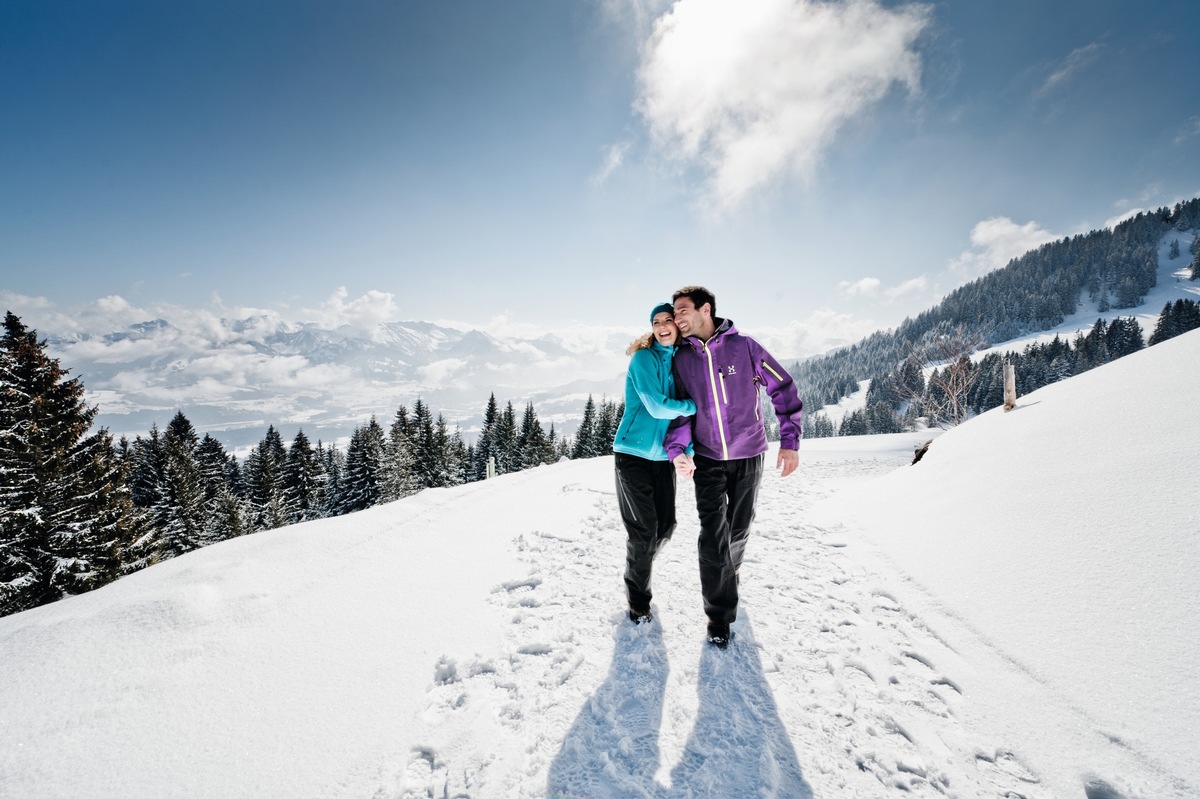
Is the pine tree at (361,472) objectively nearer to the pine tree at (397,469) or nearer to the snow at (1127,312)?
the pine tree at (397,469)

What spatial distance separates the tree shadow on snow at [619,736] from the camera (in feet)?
6.92

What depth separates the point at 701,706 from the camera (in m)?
2.64

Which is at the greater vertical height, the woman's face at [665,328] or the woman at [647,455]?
the woman's face at [665,328]

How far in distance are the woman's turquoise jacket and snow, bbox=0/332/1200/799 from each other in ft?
5.00

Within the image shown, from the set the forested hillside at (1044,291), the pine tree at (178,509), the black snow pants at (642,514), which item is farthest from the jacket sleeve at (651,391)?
the forested hillside at (1044,291)

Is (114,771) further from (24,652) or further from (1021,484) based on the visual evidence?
(1021,484)

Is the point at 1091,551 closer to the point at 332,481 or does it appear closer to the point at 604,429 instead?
the point at 604,429

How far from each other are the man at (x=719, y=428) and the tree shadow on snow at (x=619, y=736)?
31.1 inches

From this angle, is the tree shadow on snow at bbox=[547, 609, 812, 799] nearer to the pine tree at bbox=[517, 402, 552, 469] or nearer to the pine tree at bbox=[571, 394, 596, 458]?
the pine tree at bbox=[517, 402, 552, 469]

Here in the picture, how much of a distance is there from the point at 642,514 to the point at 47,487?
63.2ft

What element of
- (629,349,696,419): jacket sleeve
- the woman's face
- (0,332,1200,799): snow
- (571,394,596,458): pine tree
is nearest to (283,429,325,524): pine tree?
(571,394,596,458): pine tree

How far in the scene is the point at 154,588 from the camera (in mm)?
3490

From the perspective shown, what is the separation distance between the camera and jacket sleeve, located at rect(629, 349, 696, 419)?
3.46 m

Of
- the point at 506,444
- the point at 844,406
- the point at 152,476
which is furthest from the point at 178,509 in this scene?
the point at 844,406
